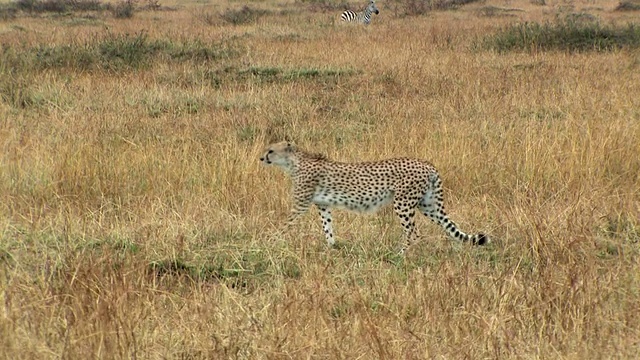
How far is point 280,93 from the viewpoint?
1050 centimetres

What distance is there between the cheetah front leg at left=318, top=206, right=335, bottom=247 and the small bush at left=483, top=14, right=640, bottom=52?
365 inches

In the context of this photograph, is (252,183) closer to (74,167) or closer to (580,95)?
(74,167)

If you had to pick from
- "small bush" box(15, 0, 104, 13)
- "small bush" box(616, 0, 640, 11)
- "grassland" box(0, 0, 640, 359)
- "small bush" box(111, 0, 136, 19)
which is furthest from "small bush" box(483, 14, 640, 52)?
"small bush" box(15, 0, 104, 13)

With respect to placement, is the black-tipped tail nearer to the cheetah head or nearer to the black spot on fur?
the black spot on fur

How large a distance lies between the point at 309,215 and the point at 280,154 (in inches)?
18.0

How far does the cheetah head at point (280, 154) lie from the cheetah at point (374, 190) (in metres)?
0.15

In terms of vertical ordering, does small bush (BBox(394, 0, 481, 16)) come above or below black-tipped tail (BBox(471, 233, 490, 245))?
below

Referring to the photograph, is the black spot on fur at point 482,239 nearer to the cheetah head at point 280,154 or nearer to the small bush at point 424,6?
the cheetah head at point 280,154

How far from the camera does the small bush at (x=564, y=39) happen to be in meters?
14.1

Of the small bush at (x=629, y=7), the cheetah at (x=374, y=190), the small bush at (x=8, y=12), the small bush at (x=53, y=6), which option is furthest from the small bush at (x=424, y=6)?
the cheetah at (x=374, y=190)

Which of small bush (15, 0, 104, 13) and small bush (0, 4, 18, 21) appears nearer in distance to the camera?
small bush (0, 4, 18, 21)

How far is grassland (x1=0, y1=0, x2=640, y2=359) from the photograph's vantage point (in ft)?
11.5

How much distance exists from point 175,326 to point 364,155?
3905mm

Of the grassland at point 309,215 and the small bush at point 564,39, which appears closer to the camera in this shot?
the grassland at point 309,215
